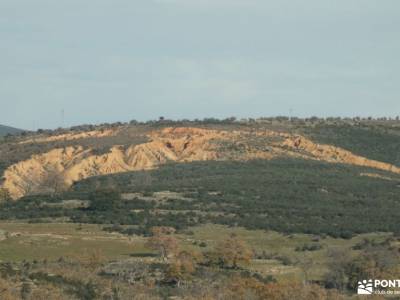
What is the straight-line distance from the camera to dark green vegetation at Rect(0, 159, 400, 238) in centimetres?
9275

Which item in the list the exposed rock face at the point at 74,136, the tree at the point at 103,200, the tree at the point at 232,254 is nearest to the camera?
the tree at the point at 232,254

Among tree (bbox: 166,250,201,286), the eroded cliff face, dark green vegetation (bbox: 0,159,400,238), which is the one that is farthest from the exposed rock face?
tree (bbox: 166,250,201,286)

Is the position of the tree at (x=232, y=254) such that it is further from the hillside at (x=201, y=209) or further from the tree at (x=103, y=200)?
the tree at (x=103, y=200)

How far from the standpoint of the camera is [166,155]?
140m

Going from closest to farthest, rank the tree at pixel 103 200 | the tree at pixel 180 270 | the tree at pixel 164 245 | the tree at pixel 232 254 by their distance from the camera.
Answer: the tree at pixel 180 270, the tree at pixel 232 254, the tree at pixel 164 245, the tree at pixel 103 200

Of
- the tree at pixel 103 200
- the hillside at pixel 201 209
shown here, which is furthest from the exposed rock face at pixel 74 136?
the tree at pixel 103 200

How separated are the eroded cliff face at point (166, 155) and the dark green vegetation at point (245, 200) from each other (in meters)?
8.81

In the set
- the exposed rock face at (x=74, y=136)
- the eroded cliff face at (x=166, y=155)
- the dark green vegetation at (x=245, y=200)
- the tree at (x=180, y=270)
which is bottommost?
the tree at (x=180, y=270)

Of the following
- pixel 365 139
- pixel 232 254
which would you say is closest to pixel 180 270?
pixel 232 254

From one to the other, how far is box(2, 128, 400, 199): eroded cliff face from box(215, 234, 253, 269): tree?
191ft

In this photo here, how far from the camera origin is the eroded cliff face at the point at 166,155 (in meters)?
131

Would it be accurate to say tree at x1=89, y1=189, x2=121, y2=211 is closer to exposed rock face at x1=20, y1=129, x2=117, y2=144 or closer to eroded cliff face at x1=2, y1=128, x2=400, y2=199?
eroded cliff face at x1=2, y1=128, x2=400, y2=199

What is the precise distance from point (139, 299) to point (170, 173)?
7428 centimetres

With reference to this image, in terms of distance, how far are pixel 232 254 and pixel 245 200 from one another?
35.7 m
